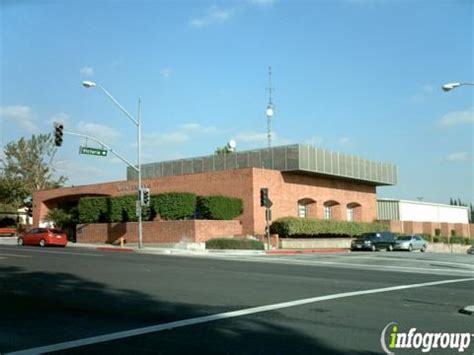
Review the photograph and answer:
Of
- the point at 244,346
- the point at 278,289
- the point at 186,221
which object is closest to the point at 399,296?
the point at 278,289

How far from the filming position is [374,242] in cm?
4366

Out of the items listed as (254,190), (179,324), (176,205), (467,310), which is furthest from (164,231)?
(179,324)

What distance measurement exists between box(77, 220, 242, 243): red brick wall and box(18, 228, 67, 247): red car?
14.4 feet

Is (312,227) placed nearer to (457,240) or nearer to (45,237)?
(45,237)

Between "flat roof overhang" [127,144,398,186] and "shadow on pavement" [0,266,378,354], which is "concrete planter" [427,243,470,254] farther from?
"shadow on pavement" [0,266,378,354]

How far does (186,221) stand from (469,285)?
78.6 feet

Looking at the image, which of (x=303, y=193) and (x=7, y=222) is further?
(x=7, y=222)

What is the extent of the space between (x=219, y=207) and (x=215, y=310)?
29.8 m

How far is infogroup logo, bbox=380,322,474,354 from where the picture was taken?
8.12 m

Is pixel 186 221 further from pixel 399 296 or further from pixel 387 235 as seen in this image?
pixel 399 296

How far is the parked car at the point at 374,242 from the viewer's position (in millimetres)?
43531

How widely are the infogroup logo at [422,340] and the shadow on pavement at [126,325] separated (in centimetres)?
70

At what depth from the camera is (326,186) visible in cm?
5047

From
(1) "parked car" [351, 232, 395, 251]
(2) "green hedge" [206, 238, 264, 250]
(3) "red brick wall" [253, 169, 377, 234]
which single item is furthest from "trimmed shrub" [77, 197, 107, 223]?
(1) "parked car" [351, 232, 395, 251]
